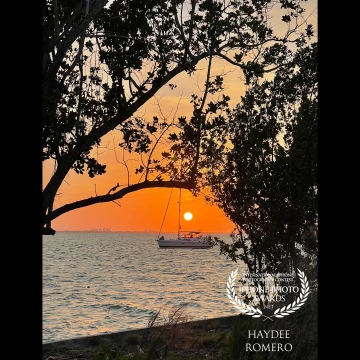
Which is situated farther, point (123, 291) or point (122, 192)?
point (123, 291)

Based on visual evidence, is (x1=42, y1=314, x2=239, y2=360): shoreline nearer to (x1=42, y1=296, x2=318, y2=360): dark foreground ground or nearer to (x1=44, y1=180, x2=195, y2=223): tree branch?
(x1=42, y1=296, x2=318, y2=360): dark foreground ground

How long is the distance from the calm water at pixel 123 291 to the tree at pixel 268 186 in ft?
1.41

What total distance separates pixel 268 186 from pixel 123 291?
16.8 metres

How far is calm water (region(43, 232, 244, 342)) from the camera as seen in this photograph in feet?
37.7

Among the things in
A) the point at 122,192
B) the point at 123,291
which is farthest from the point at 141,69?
the point at 123,291

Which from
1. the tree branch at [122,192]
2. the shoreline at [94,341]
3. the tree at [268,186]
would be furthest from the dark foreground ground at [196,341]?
the tree branch at [122,192]

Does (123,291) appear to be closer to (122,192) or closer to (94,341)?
(94,341)

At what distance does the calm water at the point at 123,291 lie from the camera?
37.7 feet

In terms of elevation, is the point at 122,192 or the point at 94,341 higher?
the point at 122,192

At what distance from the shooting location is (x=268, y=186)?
5.13 m

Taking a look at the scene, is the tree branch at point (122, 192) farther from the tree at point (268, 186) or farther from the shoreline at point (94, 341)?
the shoreline at point (94, 341)
